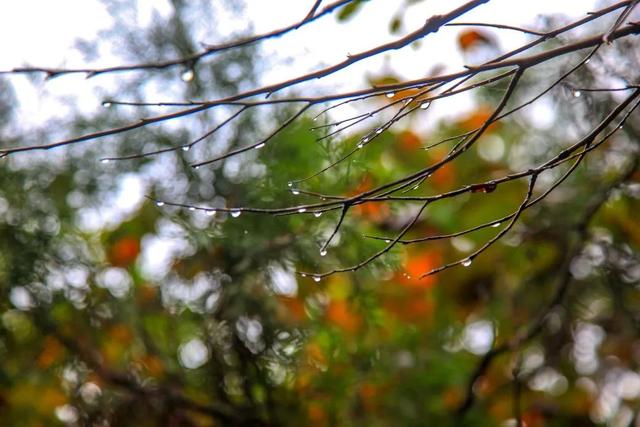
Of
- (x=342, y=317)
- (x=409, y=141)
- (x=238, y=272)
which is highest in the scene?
(x=238, y=272)

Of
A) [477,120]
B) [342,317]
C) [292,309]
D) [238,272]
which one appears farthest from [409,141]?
[238,272]

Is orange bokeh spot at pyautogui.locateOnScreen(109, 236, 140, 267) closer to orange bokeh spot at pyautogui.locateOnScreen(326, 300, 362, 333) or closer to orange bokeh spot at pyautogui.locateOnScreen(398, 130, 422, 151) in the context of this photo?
orange bokeh spot at pyautogui.locateOnScreen(326, 300, 362, 333)

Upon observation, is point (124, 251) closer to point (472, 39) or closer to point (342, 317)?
point (342, 317)

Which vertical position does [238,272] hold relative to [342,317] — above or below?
above

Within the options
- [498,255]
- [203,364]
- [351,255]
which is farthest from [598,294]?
[203,364]

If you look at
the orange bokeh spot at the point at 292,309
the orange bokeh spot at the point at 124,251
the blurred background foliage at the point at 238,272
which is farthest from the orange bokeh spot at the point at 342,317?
the orange bokeh spot at the point at 124,251

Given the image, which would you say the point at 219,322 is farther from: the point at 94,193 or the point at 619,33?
the point at 619,33

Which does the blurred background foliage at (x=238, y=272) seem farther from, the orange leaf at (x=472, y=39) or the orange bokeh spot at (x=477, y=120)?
the orange bokeh spot at (x=477, y=120)

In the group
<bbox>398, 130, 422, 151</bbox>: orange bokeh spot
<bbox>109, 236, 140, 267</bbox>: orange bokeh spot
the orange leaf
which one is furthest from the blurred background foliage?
<bbox>398, 130, 422, 151</bbox>: orange bokeh spot

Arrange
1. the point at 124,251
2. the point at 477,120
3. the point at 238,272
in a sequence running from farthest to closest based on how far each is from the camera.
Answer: the point at 477,120
the point at 124,251
the point at 238,272
